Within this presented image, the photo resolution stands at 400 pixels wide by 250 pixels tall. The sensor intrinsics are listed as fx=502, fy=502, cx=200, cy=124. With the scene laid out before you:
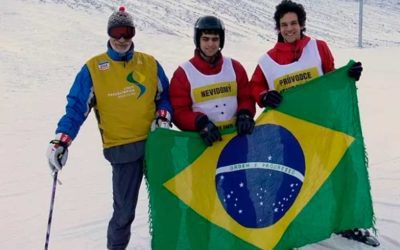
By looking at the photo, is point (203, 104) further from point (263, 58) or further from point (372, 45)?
point (372, 45)

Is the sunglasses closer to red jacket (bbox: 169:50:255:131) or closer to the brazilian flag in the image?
red jacket (bbox: 169:50:255:131)

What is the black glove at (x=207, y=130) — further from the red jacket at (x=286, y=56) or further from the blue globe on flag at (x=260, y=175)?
the red jacket at (x=286, y=56)

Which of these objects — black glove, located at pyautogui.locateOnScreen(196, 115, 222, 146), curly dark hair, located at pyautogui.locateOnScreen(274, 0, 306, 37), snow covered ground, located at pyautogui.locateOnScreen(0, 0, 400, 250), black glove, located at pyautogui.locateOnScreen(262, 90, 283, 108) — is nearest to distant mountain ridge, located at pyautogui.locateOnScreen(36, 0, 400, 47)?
snow covered ground, located at pyautogui.locateOnScreen(0, 0, 400, 250)

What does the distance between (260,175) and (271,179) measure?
0.30 feet

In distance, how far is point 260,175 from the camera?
139 inches

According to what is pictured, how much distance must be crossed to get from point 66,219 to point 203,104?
2048 millimetres

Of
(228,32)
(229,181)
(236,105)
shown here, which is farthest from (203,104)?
(228,32)

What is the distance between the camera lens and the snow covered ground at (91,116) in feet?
15.1

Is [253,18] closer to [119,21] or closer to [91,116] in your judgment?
[91,116]

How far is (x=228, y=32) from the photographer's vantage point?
1928cm

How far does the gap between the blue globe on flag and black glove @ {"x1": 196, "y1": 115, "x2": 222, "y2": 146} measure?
0.18m

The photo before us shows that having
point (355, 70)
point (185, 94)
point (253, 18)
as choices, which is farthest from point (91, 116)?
point (253, 18)

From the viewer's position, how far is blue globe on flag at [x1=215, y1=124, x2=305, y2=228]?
3.46 meters

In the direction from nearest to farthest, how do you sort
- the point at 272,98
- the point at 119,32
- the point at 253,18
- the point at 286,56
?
1. the point at 119,32
2. the point at 272,98
3. the point at 286,56
4. the point at 253,18
